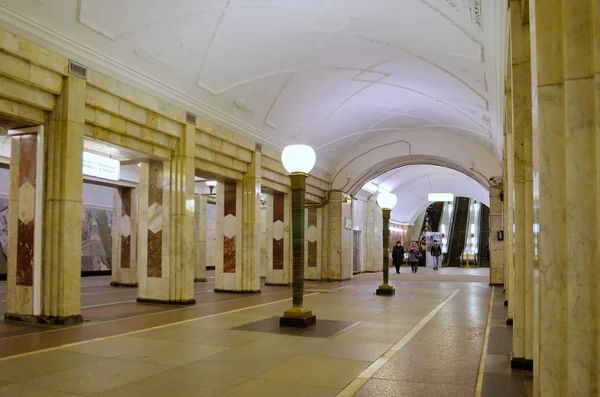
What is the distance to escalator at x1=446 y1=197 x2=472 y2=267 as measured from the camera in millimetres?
33469

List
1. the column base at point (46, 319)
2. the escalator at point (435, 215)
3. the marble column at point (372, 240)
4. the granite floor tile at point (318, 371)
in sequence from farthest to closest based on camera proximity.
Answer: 1. the escalator at point (435, 215)
2. the marble column at point (372, 240)
3. the column base at point (46, 319)
4. the granite floor tile at point (318, 371)

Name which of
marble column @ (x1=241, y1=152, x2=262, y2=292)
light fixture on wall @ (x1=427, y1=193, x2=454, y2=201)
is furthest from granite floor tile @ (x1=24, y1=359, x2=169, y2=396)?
light fixture on wall @ (x1=427, y1=193, x2=454, y2=201)

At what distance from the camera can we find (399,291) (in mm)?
12891

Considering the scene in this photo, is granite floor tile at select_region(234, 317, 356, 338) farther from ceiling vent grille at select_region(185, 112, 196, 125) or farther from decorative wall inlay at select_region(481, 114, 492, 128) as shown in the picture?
decorative wall inlay at select_region(481, 114, 492, 128)

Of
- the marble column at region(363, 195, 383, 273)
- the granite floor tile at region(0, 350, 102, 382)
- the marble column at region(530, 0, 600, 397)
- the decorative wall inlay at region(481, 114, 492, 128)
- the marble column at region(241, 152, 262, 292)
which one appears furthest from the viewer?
the marble column at region(363, 195, 383, 273)

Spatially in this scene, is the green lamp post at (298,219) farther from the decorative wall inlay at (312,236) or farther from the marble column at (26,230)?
the decorative wall inlay at (312,236)

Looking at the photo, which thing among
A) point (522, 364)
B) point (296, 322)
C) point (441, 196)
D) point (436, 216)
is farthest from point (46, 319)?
point (436, 216)

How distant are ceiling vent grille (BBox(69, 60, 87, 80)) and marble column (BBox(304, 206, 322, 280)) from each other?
11.1 metres

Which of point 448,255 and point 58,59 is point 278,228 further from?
point 448,255

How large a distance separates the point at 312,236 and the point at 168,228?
835 cm

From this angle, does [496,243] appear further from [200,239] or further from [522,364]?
[522,364]

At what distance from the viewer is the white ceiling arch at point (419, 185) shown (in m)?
25.4

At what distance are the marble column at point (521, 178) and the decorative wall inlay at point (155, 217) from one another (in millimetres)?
7132

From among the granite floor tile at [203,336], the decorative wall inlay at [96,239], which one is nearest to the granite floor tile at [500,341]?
the granite floor tile at [203,336]
